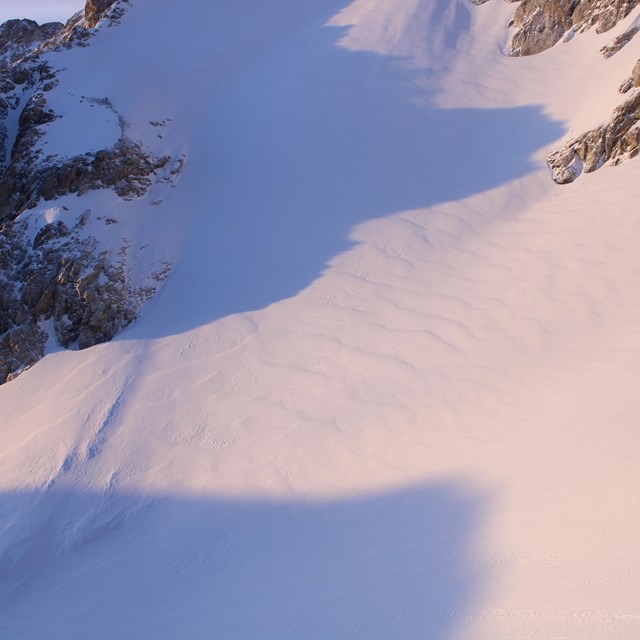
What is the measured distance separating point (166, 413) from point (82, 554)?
1.97m

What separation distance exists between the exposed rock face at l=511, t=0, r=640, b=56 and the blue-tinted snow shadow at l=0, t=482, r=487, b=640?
1153cm

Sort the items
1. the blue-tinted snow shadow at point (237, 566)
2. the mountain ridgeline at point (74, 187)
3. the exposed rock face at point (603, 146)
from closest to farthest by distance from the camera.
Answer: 1. the blue-tinted snow shadow at point (237, 566)
2. the mountain ridgeline at point (74, 187)
3. the exposed rock face at point (603, 146)

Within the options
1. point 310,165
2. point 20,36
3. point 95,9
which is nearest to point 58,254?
point 310,165

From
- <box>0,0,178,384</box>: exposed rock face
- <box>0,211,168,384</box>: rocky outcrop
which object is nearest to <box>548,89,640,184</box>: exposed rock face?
<box>0,0,178,384</box>: exposed rock face

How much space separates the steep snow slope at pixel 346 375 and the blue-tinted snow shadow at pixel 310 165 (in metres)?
0.06

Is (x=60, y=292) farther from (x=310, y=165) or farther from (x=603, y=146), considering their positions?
(x=603, y=146)

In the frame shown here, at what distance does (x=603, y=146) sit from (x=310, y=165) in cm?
516

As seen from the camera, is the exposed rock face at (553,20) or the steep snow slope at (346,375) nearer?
the steep snow slope at (346,375)

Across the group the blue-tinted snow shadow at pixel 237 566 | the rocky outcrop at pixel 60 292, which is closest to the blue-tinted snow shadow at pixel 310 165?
the rocky outcrop at pixel 60 292

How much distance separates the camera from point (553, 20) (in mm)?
13406

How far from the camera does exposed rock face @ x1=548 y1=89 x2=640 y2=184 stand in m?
9.62

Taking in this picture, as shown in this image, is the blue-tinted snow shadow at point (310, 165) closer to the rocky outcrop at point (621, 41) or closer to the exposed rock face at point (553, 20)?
the rocky outcrop at point (621, 41)

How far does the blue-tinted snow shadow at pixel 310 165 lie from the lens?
373 inches

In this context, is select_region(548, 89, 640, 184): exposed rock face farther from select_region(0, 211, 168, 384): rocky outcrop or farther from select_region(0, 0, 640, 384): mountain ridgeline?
select_region(0, 211, 168, 384): rocky outcrop
